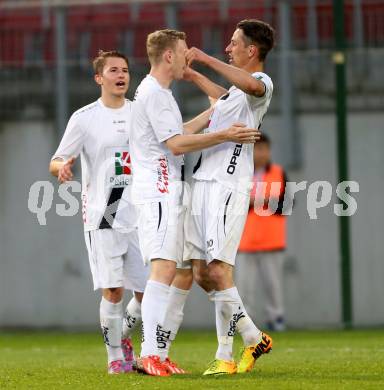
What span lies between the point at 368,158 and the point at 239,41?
6457 millimetres

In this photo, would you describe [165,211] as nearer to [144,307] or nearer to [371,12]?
[144,307]

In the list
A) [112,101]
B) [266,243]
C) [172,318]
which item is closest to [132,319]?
[172,318]

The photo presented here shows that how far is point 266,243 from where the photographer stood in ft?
45.0

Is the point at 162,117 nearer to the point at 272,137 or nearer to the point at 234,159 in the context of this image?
the point at 234,159

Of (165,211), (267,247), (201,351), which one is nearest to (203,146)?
(165,211)

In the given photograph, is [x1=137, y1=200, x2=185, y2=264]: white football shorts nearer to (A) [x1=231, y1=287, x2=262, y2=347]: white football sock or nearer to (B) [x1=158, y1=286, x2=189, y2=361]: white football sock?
(B) [x1=158, y1=286, x2=189, y2=361]: white football sock

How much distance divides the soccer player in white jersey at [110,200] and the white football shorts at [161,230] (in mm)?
571

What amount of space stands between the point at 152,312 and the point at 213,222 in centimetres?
→ 69

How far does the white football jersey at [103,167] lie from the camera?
848 cm

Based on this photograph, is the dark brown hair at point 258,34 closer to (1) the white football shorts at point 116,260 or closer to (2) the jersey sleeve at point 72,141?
(2) the jersey sleeve at point 72,141

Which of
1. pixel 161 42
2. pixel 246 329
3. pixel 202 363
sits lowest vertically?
pixel 202 363

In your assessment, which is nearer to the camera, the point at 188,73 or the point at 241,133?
the point at 241,133

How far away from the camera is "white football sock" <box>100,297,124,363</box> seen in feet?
27.5

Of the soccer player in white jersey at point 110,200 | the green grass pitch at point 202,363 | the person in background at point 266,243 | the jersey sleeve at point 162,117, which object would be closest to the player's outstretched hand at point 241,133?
the jersey sleeve at point 162,117
